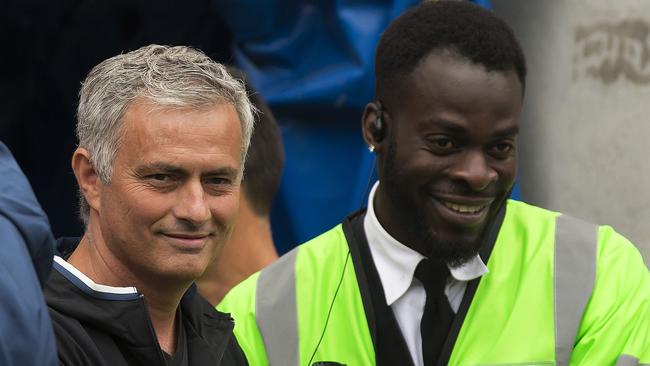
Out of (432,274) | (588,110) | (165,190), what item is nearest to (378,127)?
(432,274)

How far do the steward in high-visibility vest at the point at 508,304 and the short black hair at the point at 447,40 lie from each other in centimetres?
38

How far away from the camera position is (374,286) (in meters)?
2.96

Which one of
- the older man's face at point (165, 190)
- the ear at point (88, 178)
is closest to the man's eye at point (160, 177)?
the older man's face at point (165, 190)

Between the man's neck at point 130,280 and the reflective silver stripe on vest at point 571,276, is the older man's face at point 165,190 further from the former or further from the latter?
the reflective silver stripe on vest at point 571,276

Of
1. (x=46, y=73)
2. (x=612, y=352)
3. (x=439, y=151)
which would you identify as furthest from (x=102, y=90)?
(x=46, y=73)

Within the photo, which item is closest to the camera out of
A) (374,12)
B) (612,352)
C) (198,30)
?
(612,352)

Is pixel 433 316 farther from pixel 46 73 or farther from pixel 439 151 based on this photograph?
pixel 46 73

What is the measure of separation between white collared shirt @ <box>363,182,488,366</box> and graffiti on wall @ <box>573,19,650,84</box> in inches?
52.9

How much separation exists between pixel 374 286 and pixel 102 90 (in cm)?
91

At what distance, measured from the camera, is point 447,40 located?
297 cm

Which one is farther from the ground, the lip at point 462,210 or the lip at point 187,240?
the lip at point 187,240

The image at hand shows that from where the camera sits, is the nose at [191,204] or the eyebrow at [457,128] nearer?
the nose at [191,204]

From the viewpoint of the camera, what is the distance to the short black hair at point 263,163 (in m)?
3.85

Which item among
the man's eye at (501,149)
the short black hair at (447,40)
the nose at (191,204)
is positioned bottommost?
the man's eye at (501,149)
